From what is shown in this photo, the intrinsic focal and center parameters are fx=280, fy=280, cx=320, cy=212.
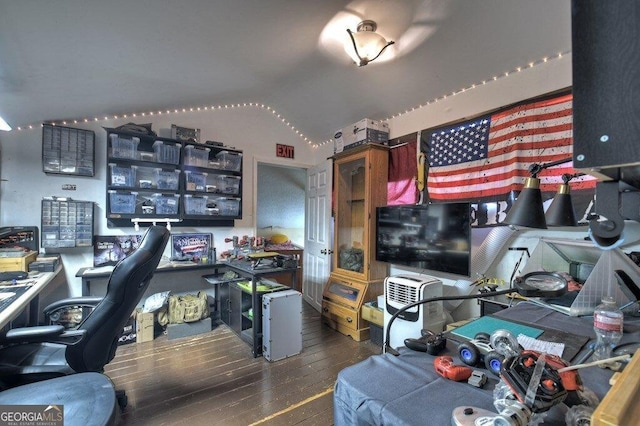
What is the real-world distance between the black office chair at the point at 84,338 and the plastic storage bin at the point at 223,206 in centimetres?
180

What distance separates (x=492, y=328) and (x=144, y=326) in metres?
3.18

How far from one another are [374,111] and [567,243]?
221 cm

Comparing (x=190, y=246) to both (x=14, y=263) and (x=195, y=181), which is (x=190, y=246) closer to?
(x=195, y=181)

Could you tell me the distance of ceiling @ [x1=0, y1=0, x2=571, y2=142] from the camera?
1694 mm

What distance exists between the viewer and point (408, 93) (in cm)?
279

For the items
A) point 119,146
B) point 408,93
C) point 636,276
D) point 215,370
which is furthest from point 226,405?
point 408,93

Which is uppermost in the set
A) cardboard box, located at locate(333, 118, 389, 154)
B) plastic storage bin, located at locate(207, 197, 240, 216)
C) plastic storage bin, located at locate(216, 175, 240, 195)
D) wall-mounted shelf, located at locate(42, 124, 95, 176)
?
cardboard box, located at locate(333, 118, 389, 154)

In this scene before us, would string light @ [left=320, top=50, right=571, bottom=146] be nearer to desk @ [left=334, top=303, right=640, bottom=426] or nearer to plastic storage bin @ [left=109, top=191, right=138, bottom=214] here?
desk @ [left=334, top=303, right=640, bottom=426]

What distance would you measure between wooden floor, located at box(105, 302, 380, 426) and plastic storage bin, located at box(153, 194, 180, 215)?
54.2 inches

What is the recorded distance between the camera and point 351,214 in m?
3.58

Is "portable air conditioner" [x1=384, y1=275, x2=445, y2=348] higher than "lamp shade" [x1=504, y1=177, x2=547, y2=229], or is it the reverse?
"lamp shade" [x1=504, y1=177, x2=547, y2=229]

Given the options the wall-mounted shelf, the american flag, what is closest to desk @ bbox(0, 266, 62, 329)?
the wall-mounted shelf

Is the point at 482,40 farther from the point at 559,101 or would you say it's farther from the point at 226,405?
the point at 226,405

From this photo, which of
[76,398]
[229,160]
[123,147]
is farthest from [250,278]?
[123,147]
